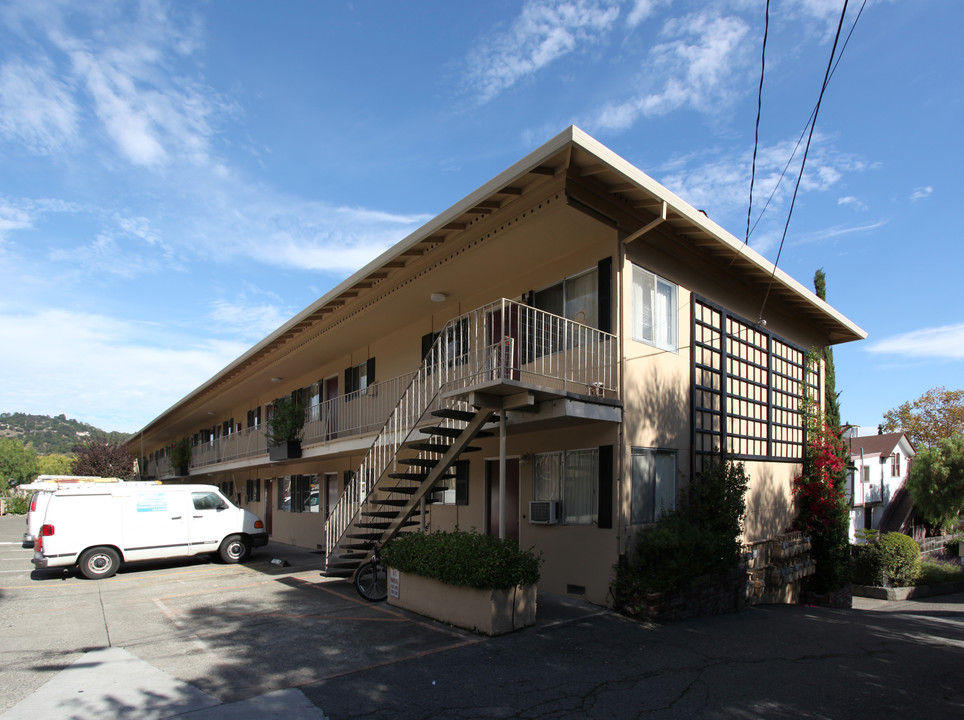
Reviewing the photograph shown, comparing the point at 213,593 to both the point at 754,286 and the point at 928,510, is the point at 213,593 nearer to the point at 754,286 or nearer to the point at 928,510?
the point at 754,286

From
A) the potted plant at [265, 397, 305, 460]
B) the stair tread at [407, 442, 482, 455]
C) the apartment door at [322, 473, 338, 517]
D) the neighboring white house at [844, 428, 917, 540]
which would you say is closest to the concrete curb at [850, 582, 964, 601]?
the neighboring white house at [844, 428, 917, 540]

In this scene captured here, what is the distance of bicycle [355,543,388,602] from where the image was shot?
377 inches

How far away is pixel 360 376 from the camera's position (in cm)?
1686

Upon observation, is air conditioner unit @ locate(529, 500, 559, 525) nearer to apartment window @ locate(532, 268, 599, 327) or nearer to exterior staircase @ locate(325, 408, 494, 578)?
exterior staircase @ locate(325, 408, 494, 578)

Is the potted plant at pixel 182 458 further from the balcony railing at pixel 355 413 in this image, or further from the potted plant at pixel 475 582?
the potted plant at pixel 475 582

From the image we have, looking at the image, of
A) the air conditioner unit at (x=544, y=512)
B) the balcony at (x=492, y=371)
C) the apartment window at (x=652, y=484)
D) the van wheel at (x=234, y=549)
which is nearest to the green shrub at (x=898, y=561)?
the apartment window at (x=652, y=484)

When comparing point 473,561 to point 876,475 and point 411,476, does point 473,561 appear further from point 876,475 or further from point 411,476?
point 876,475

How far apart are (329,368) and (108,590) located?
8.67m

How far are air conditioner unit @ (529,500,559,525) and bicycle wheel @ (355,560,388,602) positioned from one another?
2428 millimetres

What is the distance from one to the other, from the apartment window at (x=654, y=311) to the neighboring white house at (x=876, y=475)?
87.0ft

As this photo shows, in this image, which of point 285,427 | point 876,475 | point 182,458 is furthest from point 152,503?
point 876,475

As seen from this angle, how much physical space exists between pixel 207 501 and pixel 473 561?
922 cm

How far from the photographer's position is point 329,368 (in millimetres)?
18719

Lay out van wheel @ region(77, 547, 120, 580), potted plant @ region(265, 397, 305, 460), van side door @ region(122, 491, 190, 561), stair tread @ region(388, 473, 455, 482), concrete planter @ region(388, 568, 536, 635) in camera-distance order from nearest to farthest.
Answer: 1. concrete planter @ region(388, 568, 536, 635)
2. stair tread @ region(388, 473, 455, 482)
3. van wheel @ region(77, 547, 120, 580)
4. van side door @ region(122, 491, 190, 561)
5. potted plant @ region(265, 397, 305, 460)
